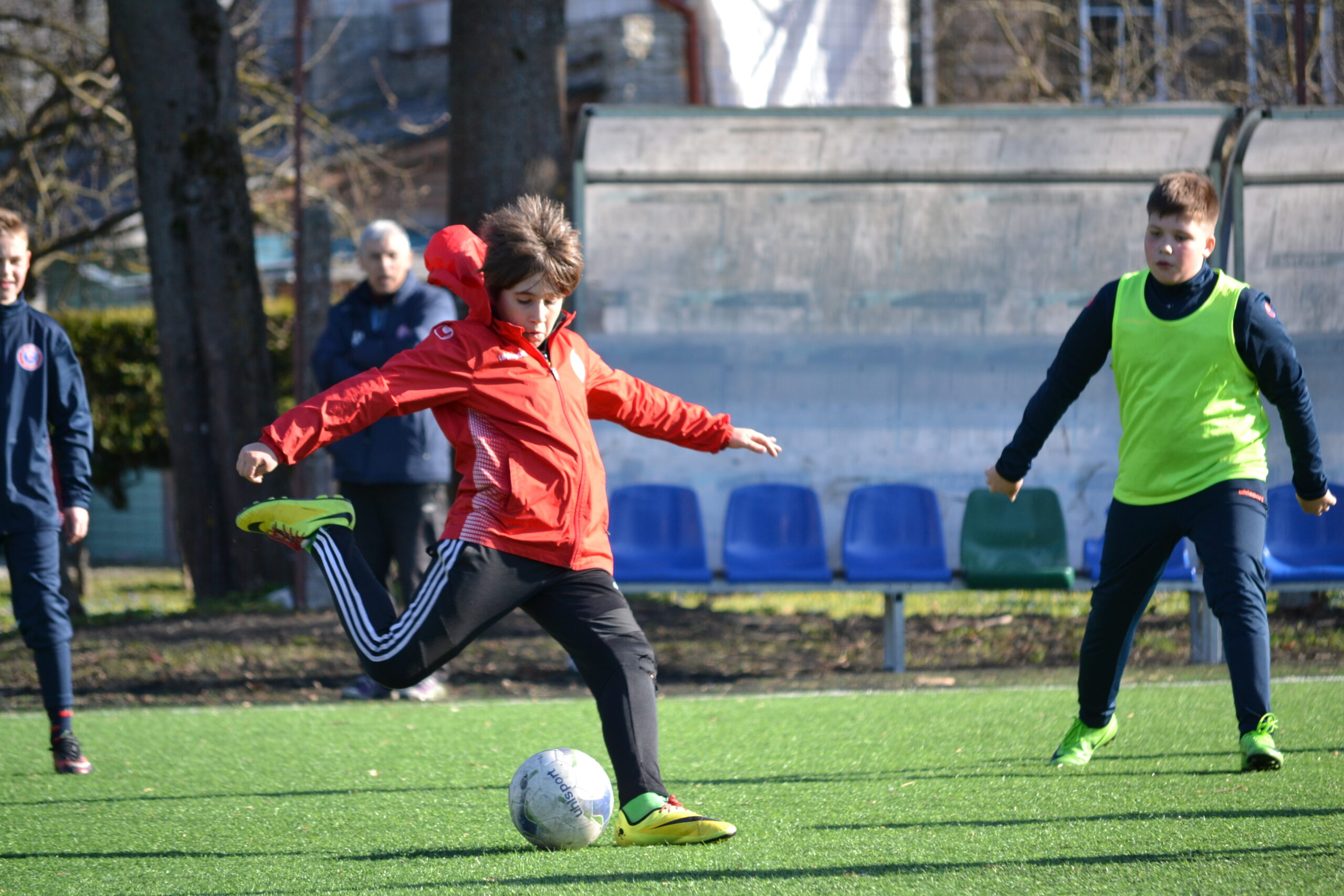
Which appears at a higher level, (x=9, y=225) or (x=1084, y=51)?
(x=1084, y=51)

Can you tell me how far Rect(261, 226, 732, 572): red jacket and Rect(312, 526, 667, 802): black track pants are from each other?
5 centimetres

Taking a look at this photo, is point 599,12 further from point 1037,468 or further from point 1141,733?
point 1141,733

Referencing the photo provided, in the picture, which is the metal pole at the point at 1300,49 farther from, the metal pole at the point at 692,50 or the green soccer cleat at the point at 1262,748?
the metal pole at the point at 692,50

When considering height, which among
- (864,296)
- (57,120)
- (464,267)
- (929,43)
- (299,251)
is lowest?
(864,296)

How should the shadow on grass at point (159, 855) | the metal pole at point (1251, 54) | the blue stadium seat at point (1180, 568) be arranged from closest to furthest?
the shadow on grass at point (159, 855) → the blue stadium seat at point (1180, 568) → the metal pole at point (1251, 54)

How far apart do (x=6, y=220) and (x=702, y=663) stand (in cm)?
415

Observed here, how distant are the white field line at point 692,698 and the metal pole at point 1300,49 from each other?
3554 millimetres

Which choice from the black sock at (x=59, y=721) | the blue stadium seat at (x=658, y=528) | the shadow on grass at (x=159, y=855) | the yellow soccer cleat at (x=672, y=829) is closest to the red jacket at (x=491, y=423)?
the yellow soccer cleat at (x=672, y=829)

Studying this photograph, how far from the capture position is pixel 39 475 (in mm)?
4875

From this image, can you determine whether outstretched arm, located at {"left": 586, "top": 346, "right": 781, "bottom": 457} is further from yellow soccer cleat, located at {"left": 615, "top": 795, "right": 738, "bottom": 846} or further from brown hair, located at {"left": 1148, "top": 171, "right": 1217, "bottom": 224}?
brown hair, located at {"left": 1148, "top": 171, "right": 1217, "bottom": 224}

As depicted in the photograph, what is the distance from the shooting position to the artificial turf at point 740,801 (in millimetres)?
3256

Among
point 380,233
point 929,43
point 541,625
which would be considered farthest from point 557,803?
point 929,43

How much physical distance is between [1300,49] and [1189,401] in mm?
4910

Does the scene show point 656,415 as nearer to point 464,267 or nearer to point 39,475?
point 464,267
